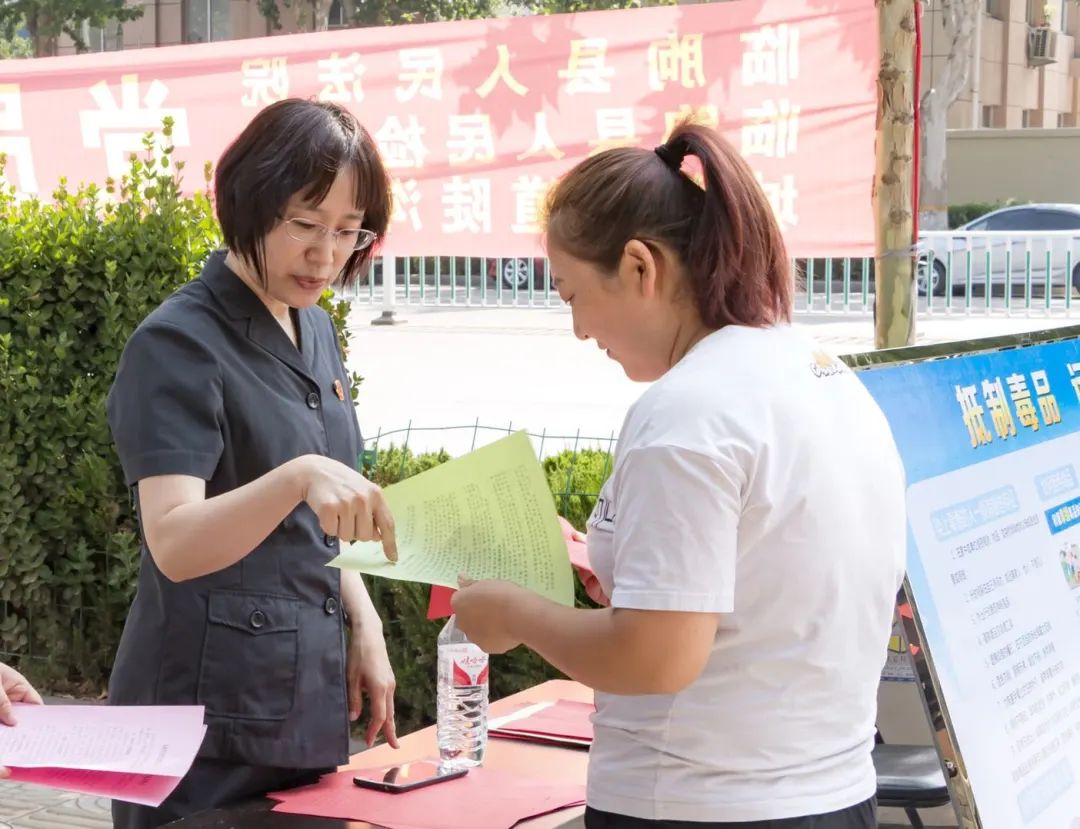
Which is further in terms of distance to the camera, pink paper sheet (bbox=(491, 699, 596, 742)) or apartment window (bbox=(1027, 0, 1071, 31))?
apartment window (bbox=(1027, 0, 1071, 31))

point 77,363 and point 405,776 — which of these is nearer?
point 405,776

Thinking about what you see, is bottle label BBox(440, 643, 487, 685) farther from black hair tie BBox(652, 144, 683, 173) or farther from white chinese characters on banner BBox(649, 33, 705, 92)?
white chinese characters on banner BBox(649, 33, 705, 92)

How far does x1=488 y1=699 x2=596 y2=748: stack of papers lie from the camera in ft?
7.24

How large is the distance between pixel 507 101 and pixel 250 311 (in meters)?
2.64

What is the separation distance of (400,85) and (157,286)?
1.02m

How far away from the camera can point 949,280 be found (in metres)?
15.3

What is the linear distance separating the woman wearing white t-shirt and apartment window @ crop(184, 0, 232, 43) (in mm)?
29991

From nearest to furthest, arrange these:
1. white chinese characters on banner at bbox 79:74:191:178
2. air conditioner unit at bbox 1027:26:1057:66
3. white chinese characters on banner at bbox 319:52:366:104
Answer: white chinese characters on banner at bbox 319:52:366:104, white chinese characters on banner at bbox 79:74:191:178, air conditioner unit at bbox 1027:26:1057:66

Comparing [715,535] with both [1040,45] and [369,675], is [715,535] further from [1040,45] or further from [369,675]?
[1040,45]

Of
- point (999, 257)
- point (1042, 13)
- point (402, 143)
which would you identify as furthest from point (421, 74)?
point (1042, 13)

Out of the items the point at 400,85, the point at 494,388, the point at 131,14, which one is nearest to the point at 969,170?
the point at 131,14

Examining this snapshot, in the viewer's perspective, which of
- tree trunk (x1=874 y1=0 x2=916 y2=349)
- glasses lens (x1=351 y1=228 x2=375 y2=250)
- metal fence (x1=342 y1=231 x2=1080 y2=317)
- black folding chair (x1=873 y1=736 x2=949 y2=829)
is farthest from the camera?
metal fence (x1=342 y1=231 x2=1080 y2=317)

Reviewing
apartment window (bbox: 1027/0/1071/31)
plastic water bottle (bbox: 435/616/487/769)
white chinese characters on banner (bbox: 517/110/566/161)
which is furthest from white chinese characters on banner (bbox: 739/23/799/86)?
apartment window (bbox: 1027/0/1071/31)

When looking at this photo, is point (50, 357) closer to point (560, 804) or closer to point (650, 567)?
point (560, 804)
